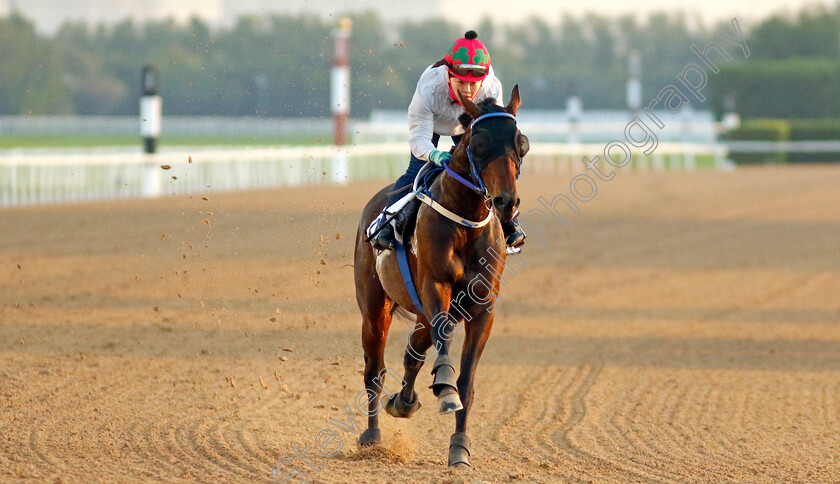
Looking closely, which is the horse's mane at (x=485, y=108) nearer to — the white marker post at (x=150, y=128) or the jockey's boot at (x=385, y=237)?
the jockey's boot at (x=385, y=237)

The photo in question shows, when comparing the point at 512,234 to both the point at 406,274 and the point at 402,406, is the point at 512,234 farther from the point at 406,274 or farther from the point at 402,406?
the point at 402,406

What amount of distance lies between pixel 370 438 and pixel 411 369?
1.43 ft

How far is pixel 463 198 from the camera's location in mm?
4531

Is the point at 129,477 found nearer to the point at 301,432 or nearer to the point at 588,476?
the point at 301,432

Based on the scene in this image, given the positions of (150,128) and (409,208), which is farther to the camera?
(150,128)

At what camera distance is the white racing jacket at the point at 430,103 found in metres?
4.91

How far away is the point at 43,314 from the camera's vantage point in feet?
28.5

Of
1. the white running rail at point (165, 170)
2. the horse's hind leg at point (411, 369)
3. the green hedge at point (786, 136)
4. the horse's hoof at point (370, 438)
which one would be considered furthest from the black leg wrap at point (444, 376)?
the green hedge at point (786, 136)

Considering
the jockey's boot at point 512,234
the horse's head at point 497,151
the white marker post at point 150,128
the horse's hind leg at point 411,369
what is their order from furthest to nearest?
the white marker post at point 150,128 → the horse's hind leg at point 411,369 → the jockey's boot at point 512,234 → the horse's head at point 497,151

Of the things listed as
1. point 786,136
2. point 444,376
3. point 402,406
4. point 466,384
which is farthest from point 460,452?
point 786,136

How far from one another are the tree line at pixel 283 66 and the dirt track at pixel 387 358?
220 inches

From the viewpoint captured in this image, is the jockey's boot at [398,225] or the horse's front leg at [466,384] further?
the jockey's boot at [398,225]

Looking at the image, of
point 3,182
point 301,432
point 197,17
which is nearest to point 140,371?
point 301,432

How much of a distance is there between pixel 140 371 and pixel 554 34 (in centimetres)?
5391
